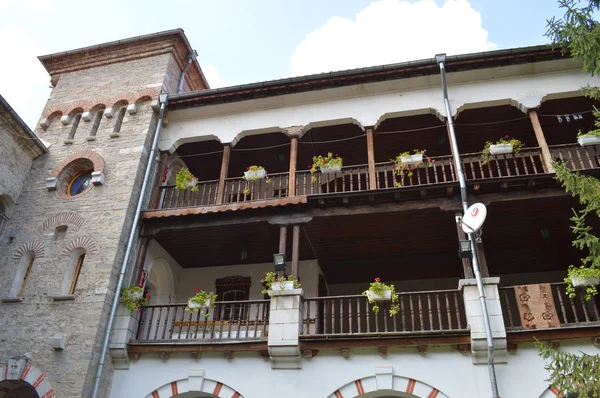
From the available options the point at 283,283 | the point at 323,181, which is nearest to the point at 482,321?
the point at 283,283

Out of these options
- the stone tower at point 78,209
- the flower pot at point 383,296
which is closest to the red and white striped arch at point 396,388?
the flower pot at point 383,296

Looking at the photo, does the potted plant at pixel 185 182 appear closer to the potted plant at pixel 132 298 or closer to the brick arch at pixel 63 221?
the brick arch at pixel 63 221

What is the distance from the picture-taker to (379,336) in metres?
9.33

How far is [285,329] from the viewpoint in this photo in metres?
9.64

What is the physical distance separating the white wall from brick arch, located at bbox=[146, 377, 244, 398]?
0.08 m

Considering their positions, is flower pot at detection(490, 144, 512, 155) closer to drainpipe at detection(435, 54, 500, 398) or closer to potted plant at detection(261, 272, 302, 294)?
drainpipe at detection(435, 54, 500, 398)

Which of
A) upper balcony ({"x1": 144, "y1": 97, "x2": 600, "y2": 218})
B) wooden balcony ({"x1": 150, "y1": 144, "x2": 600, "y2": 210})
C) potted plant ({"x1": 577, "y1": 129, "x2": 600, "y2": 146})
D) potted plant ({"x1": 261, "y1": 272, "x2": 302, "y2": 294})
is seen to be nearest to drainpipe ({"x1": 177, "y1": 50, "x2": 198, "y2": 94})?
upper balcony ({"x1": 144, "y1": 97, "x2": 600, "y2": 218})

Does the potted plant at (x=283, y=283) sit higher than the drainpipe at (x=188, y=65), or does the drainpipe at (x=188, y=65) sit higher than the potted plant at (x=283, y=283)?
the drainpipe at (x=188, y=65)

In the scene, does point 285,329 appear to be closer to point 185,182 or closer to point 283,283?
point 283,283

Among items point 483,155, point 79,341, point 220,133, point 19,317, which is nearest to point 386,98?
point 483,155

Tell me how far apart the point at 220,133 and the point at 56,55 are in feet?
20.3

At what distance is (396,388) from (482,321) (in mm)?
1956

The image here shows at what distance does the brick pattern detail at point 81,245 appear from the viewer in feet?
37.0

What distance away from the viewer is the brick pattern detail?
11.3 meters
